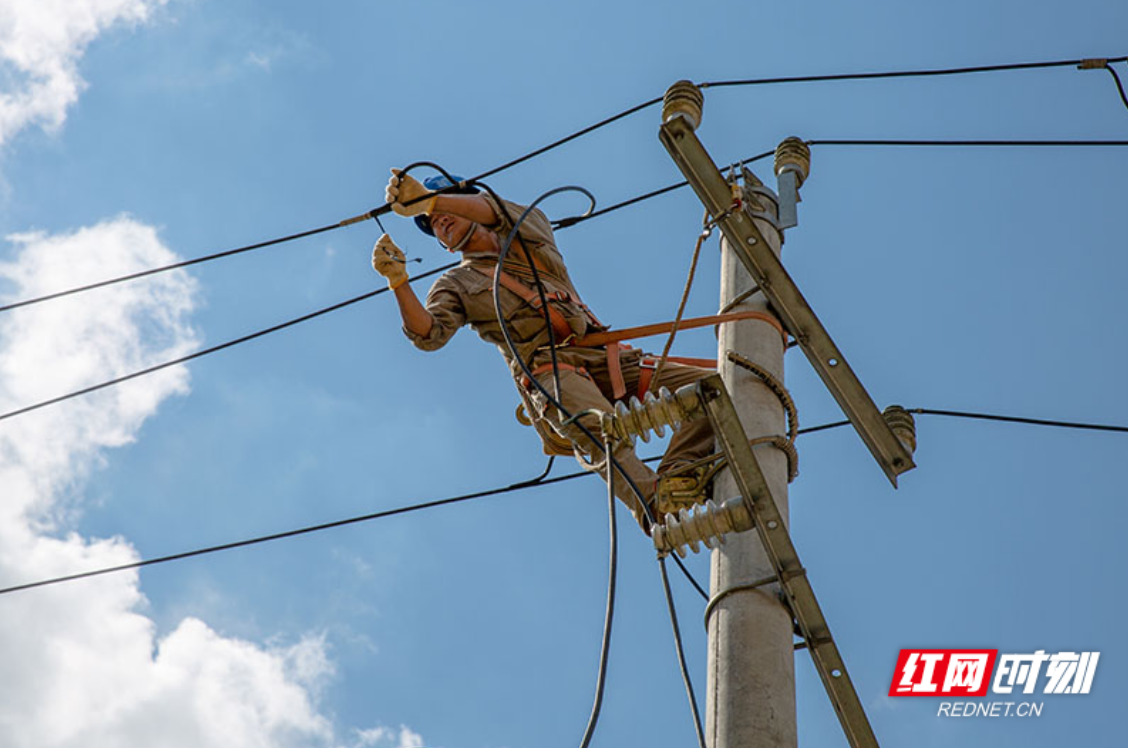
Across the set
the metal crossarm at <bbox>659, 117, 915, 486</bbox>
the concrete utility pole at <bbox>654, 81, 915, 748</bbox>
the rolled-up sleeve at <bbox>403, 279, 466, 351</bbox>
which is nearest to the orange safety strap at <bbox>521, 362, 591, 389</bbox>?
the rolled-up sleeve at <bbox>403, 279, 466, 351</bbox>

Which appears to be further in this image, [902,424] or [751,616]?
[902,424]

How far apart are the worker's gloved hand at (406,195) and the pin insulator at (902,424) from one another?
81.8 inches

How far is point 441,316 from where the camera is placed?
6.06m

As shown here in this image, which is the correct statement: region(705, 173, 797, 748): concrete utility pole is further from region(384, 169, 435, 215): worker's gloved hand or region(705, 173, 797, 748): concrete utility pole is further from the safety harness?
region(384, 169, 435, 215): worker's gloved hand

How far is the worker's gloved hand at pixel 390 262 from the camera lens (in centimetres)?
582

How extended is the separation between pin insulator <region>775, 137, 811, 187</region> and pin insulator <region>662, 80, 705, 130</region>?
795mm

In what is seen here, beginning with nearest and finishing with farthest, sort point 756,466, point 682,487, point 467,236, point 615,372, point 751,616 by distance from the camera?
1. point 751,616
2. point 756,466
3. point 682,487
4. point 615,372
5. point 467,236

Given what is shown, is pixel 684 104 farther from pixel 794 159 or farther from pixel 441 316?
pixel 441 316

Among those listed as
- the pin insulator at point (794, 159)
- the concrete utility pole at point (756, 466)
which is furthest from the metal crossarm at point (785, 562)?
the pin insulator at point (794, 159)

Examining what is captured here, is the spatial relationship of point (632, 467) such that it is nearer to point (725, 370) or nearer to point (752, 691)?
point (725, 370)

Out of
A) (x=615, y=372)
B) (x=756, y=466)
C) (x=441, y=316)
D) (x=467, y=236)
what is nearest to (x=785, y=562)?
(x=756, y=466)

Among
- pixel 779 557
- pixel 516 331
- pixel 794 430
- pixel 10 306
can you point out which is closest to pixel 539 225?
pixel 516 331

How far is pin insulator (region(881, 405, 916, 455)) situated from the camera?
546 centimetres

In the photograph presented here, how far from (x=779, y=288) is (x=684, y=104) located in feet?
2.36
